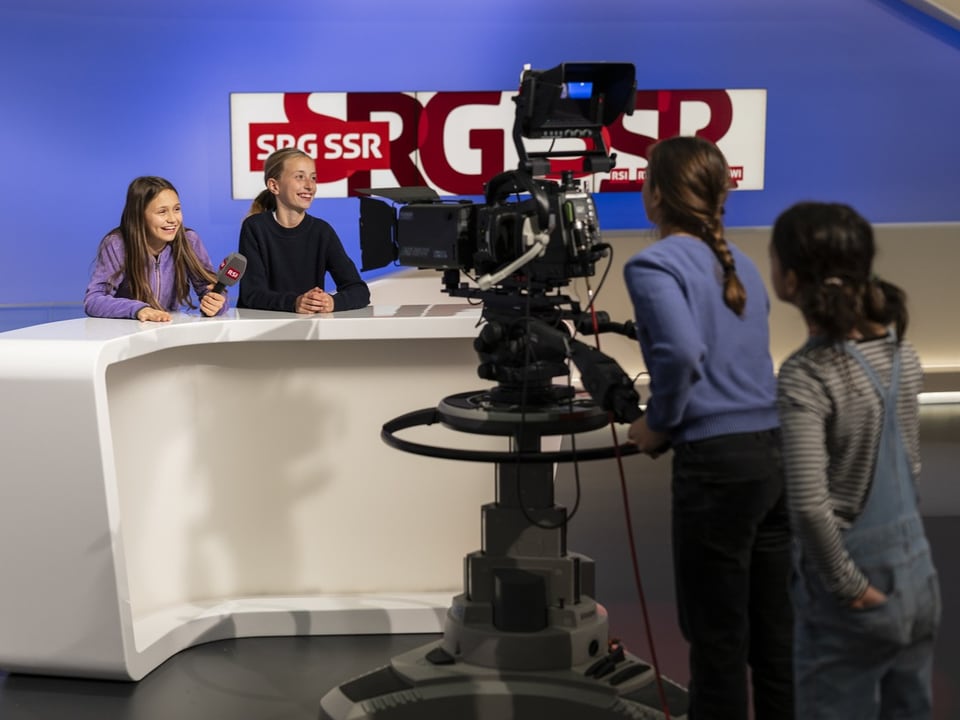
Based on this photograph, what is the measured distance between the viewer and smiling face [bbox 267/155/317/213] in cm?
366

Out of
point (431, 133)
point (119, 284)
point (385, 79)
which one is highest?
point (385, 79)

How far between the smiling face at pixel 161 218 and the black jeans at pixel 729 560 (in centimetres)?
199

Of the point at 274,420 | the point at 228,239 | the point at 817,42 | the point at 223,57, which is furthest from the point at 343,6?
the point at 274,420

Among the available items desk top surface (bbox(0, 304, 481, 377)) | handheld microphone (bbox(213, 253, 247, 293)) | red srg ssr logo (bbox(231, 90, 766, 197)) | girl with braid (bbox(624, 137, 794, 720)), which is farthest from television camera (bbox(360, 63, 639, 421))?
red srg ssr logo (bbox(231, 90, 766, 197))

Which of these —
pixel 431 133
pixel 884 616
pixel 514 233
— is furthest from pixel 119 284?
pixel 431 133

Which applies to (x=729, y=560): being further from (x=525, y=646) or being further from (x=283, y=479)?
(x=283, y=479)

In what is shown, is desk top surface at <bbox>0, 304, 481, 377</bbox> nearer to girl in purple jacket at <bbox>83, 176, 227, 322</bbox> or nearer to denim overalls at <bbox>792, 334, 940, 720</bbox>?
girl in purple jacket at <bbox>83, 176, 227, 322</bbox>

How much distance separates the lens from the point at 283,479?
344cm

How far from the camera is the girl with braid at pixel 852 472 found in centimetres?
164

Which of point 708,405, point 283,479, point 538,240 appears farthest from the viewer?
point 283,479

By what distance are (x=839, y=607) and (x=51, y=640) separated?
2105 millimetres

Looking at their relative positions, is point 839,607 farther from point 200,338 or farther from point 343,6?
point 343,6

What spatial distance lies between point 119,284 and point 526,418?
5.77 ft

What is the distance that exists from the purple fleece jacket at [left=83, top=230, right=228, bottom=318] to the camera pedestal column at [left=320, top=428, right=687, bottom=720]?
1226mm
